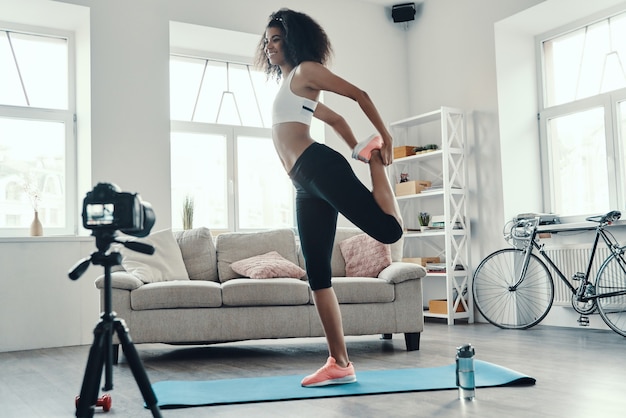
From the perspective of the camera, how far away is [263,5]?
5699 millimetres

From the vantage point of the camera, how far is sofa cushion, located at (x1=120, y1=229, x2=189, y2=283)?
384 cm

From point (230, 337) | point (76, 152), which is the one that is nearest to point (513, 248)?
point (230, 337)

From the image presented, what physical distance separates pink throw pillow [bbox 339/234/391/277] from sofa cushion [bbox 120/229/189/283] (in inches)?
41.4

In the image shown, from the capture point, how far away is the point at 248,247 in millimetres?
4383

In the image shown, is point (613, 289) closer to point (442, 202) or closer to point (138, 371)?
point (442, 202)

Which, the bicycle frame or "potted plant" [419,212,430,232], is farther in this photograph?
"potted plant" [419,212,430,232]

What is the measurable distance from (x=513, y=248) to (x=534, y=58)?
171cm

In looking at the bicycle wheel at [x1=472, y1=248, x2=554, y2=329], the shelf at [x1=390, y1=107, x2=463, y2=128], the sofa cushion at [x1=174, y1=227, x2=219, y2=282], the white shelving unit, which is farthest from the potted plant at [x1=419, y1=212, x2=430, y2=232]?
the sofa cushion at [x1=174, y1=227, x2=219, y2=282]

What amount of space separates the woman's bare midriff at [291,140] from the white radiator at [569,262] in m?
3.10

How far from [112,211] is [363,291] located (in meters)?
2.48

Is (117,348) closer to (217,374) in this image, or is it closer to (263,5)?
(217,374)

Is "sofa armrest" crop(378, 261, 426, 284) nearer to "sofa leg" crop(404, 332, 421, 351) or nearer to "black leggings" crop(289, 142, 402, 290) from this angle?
"sofa leg" crop(404, 332, 421, 351)

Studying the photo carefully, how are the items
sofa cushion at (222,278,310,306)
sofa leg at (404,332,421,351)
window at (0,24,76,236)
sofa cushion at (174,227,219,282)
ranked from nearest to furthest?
sofa cushion at (222,278,310,306) → sofa leg at (404,332,421,351) → sofa cushion at (174,227,219,282) → window at (0,24,76,236)

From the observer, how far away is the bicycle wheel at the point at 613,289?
173 inches
